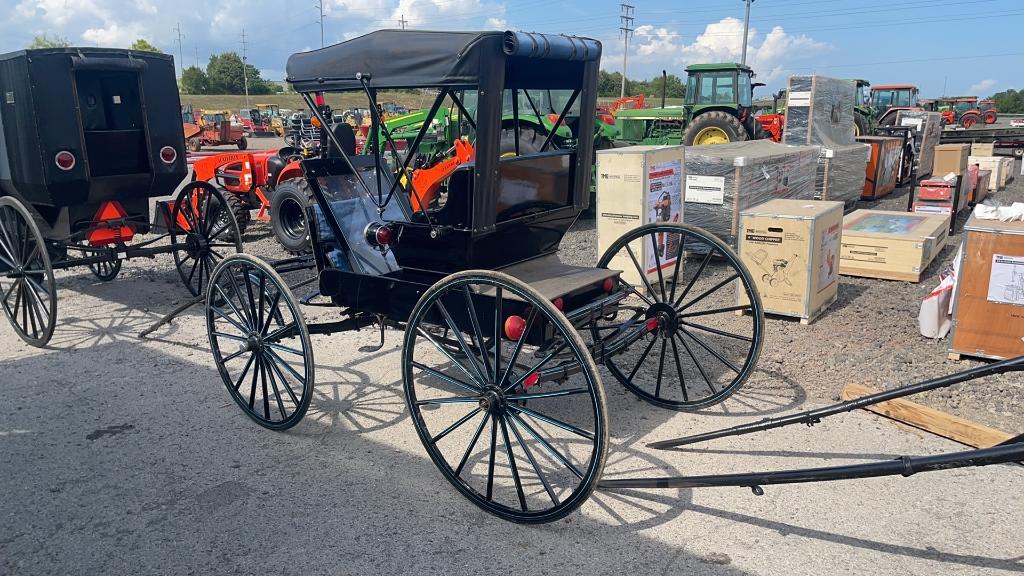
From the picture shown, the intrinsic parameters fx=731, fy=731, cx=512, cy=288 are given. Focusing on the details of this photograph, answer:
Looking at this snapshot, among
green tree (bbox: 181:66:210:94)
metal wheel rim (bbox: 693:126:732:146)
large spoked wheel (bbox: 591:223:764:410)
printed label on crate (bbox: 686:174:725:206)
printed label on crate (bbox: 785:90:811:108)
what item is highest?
green tree (bbox: 181:66:210:94)

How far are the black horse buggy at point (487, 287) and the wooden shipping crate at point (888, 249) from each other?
3415 mm

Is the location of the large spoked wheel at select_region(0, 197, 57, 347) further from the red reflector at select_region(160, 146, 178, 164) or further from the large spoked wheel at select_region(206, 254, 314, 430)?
the large spoked wheel at select_region(206, 254, 314, 430)

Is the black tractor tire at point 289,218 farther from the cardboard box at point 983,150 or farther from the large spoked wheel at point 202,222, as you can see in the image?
the cardboard box at point 983,150

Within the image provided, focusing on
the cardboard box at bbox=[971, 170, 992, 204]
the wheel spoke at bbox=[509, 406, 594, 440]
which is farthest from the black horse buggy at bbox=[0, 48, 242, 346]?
the cardboard box at bbox=[971, 170, 992, 204]

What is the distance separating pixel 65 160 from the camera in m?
6.21

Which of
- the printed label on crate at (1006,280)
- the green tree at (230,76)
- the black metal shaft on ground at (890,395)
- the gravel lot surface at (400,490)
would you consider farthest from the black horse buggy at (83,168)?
the green tree at (230,76)

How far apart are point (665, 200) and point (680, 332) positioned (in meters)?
2.65

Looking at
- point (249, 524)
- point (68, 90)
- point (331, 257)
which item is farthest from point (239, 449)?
point (68, 90)

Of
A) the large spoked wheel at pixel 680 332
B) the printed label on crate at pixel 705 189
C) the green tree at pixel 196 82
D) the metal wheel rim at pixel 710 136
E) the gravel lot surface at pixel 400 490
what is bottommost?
the gravel lot surface at pixel 400 490

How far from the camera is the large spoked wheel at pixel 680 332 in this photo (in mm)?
4215

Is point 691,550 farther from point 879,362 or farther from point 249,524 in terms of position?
point 879,362

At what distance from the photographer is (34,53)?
598 centimetres

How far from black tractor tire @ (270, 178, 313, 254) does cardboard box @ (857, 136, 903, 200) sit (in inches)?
385

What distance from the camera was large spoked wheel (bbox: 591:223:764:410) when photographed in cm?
421
